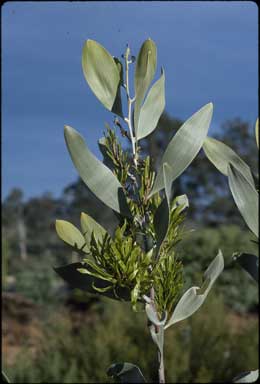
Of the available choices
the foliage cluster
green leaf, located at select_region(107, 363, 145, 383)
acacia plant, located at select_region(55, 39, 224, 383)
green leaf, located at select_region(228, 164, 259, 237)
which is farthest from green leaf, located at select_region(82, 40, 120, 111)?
the foliage cluster

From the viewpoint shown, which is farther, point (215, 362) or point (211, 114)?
point (215, 362)

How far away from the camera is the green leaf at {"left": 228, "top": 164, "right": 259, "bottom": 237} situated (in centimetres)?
63

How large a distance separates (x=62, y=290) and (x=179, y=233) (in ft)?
25.7

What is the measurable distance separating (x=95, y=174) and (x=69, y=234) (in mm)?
89

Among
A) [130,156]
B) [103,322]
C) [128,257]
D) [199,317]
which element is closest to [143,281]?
[128,257]

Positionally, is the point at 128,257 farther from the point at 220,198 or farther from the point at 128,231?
the point at 220,198

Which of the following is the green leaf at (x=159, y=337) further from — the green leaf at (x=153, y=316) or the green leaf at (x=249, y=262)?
the green leaf at (x=249, y=262)

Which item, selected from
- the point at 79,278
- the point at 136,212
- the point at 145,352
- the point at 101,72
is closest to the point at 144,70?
the point at 101,72

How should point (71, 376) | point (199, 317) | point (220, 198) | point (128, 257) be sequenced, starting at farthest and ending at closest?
1. point (220, 198)
2. point (199, 317)
3. point (71, 376)
4. point (128, 257)

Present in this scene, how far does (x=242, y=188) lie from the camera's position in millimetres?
634

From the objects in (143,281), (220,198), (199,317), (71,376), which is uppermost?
(220,198)

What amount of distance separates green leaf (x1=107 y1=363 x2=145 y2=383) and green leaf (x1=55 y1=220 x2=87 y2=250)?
0.16 m

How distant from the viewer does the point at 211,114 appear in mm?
726

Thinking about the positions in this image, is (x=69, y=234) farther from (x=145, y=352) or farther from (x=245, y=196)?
(x=145, y=352)
